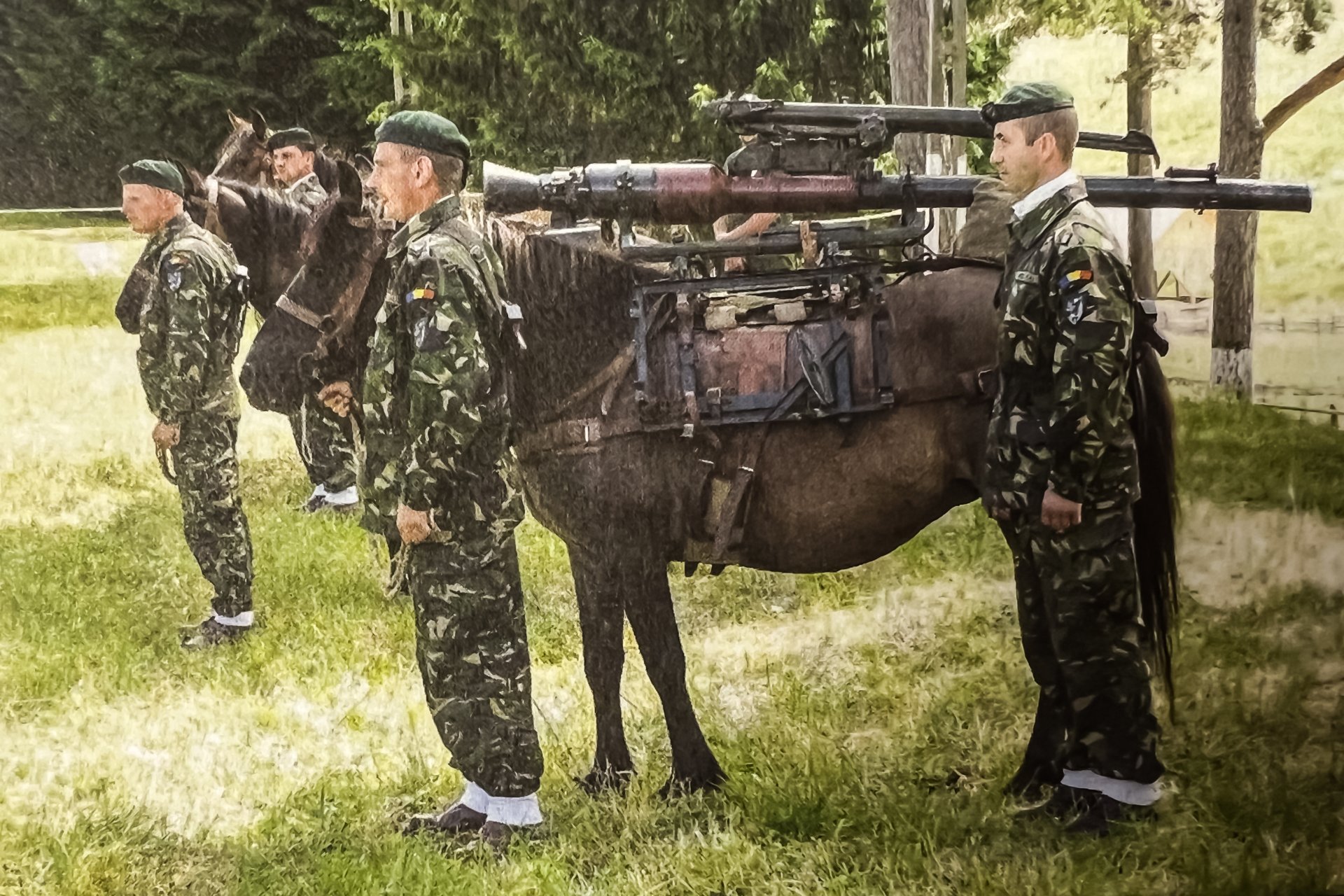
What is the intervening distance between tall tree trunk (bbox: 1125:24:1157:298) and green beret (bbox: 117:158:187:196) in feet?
7.27

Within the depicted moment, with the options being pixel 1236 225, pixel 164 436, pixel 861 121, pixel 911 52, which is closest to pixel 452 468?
pixel 164 436

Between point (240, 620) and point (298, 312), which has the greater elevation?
point (298, 312)

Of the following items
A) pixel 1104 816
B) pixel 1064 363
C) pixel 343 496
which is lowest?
pixel 1104 816

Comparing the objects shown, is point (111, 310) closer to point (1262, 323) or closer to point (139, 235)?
point (139, 235)

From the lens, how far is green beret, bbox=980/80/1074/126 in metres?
2.51

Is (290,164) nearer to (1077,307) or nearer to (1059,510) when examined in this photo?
(1077,307)

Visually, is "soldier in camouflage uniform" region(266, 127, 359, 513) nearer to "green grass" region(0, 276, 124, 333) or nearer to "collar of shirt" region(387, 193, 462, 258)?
"collar of shirt" region(387, 193, 462, 258)

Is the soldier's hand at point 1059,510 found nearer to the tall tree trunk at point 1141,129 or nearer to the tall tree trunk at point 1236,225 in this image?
the tall tree trunk at point 1141,129

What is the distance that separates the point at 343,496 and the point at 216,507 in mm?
295

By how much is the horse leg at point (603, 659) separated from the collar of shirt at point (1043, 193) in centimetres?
126

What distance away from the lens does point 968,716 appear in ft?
9.76

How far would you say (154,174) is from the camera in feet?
8.20

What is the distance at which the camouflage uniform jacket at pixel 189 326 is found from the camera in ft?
8.42

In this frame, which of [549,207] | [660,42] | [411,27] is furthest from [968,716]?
[411,27]
